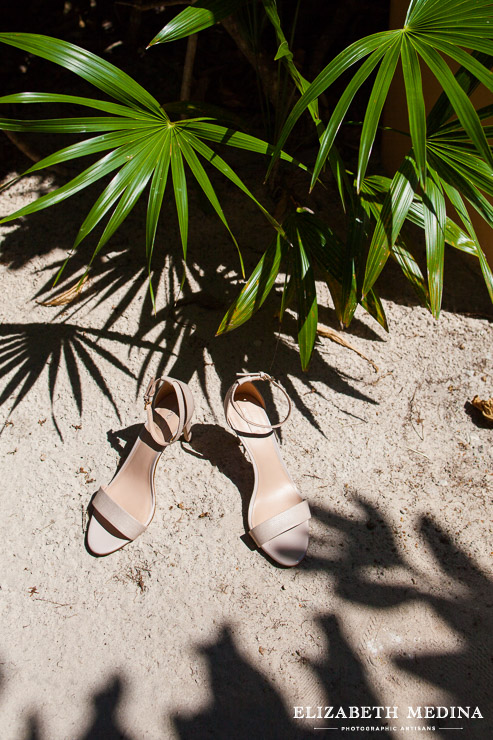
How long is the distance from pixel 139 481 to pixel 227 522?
300mm

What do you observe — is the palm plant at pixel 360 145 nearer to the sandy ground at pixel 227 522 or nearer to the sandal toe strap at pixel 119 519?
the sandy ground at pixel 227 522

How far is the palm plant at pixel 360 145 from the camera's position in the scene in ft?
3.97

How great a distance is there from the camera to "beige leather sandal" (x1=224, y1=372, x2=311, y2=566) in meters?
1.57

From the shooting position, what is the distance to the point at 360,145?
1.18 metres

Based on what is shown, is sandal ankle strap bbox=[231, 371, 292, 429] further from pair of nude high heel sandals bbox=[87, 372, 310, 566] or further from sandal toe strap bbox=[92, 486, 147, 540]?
sandal toe strap bbox=[92, 486, 147, 540]

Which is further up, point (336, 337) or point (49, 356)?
point (49, 356)

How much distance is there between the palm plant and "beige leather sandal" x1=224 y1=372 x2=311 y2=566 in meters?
0.29

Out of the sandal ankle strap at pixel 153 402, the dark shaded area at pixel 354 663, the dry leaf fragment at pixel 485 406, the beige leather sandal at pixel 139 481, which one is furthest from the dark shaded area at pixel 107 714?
the dry leaf fragment at pixel 485 406

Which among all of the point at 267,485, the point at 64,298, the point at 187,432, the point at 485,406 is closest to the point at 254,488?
the point at 267,485

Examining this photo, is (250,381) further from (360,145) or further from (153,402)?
(360,145)

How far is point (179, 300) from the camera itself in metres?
2.01

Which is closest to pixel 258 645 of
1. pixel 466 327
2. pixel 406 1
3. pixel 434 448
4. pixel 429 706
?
pixel 429 706

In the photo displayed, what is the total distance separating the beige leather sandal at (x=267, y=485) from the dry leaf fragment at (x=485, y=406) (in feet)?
2.18

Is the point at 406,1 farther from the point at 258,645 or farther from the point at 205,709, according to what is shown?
the point at 205,709
